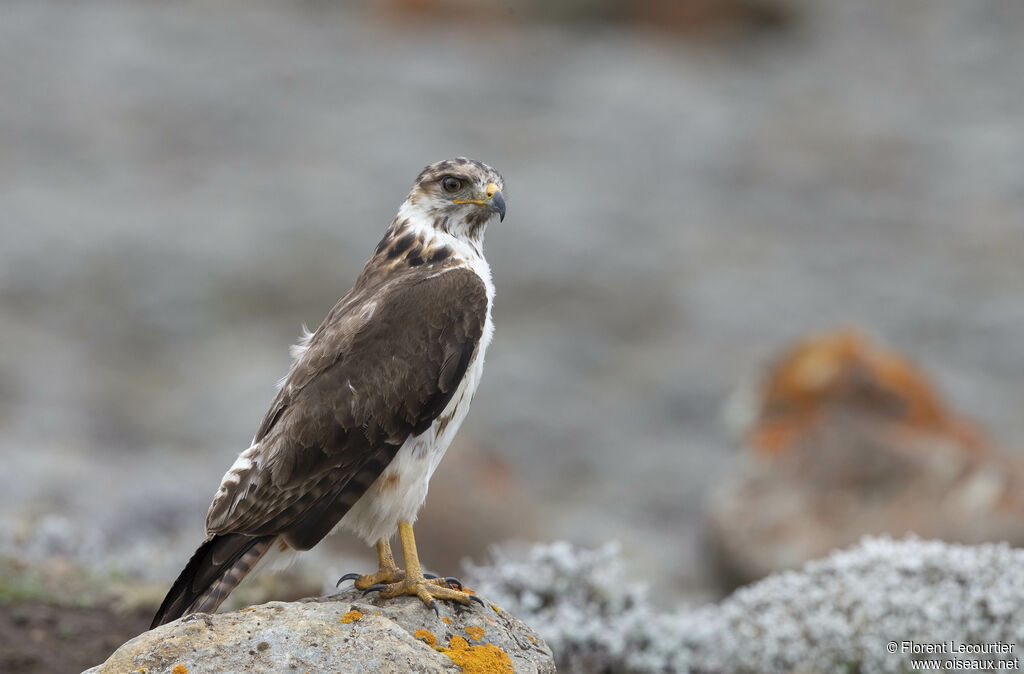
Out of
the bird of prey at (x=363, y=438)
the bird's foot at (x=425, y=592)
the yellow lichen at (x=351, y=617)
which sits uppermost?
the bird of prey at (x=363, y=438)

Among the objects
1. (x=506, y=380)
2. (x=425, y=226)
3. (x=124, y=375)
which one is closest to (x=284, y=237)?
(x=124, y=375)

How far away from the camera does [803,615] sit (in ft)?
22.1

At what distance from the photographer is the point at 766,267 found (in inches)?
856

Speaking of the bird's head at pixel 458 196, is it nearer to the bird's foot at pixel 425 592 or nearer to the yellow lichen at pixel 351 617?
the bird's foot at pixel 425 592

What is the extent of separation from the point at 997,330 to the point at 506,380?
8.30 m

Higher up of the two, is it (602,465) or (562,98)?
(562,98)

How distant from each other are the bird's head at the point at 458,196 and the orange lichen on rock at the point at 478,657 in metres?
1.88

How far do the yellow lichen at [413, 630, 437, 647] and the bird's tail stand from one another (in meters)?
0.74

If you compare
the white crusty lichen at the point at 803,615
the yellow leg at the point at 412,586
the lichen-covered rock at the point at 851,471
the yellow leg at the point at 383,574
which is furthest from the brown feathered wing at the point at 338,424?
the lichen-covered rock at the point at 851,471

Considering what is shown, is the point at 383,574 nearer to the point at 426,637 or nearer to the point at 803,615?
the point at 426,637

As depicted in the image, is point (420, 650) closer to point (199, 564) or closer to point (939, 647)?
point (199, 564)

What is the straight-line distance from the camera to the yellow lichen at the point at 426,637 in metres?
4.72

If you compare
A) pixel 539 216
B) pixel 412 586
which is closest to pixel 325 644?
pixel 412 586

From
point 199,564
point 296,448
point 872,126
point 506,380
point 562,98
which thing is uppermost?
point 562,98
